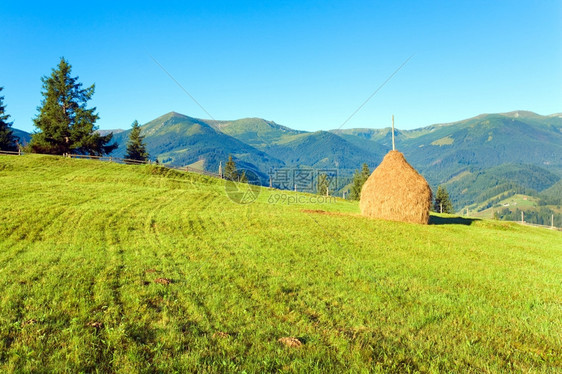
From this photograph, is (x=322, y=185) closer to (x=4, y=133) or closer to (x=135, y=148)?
(x=135, y=148)

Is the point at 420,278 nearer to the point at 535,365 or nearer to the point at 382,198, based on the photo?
the point at 535,365

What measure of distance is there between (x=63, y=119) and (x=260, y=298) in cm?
6455

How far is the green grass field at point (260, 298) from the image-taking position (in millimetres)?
5578

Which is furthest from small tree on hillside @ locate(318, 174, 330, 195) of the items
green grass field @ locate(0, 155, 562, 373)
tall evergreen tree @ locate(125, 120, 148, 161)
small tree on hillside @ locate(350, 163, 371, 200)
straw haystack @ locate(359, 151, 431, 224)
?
green grass field @ locate(0, 155, 562, 373)

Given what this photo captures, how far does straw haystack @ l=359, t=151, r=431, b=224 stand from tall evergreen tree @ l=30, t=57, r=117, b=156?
54.2 meters

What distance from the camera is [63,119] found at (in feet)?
187

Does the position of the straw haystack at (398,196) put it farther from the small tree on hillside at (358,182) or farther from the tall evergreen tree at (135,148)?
the tall evergreen tree at (135,148)

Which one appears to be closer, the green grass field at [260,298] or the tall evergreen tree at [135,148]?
the green grass field at [260,298]

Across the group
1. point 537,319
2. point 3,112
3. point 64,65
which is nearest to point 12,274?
point 537,319

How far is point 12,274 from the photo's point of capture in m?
9.39

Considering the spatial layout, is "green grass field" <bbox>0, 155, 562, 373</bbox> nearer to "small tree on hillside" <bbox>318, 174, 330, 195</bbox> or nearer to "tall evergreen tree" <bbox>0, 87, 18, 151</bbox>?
"tall evergreen tree" <bbox>0, 87, 18, 151</bbox>

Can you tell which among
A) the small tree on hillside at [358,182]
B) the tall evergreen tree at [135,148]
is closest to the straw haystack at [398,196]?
the small tree on hillside at [358,182]

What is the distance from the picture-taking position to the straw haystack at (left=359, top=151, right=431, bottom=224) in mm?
A: 23656

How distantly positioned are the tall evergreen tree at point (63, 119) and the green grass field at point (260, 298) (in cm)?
4443
